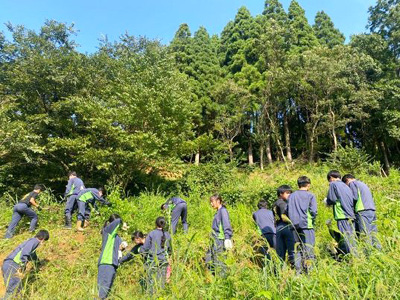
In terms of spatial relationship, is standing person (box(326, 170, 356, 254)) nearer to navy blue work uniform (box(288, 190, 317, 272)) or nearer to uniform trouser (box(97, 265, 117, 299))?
navy blue work uniform (box(288, 190, 317, 272))

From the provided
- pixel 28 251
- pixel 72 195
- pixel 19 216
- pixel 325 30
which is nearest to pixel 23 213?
pixel 19 216

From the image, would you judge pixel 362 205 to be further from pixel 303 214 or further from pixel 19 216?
pixel 19 216

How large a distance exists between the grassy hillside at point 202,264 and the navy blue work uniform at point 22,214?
249 millimetres

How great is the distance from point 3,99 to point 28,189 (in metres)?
4.04

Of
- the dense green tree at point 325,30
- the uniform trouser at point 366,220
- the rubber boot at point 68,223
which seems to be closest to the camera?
the uniform trouser at point 366,220

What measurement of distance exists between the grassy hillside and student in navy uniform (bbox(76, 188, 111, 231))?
241 millimetres

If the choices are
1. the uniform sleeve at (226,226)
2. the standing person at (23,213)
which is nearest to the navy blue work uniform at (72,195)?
the standing person at (23,213)

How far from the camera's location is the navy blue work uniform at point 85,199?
7586mm

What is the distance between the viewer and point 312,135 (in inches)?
807

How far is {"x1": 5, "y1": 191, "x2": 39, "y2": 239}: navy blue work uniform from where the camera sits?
293 inches

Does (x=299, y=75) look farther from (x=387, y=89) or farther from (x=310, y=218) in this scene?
(x=310, y=218)

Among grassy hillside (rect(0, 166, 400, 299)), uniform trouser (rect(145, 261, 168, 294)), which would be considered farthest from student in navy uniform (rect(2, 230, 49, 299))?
uniform trouser (rect(145, 261, 168, 294))

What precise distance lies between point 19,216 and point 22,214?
110 millimetres

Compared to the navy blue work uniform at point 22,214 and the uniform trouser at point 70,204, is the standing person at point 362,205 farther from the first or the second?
the navy blue work uniform at point 22,214
